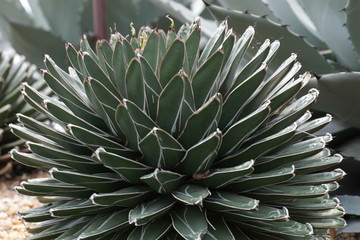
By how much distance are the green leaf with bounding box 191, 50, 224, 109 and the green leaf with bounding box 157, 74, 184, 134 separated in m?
0.07

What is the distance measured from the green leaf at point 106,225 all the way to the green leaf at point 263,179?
28cm

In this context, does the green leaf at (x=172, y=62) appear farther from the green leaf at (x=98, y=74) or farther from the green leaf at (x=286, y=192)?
the green leaf at (x=286, y=192)

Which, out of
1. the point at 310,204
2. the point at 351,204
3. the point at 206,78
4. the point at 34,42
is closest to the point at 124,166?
the point at 206,78

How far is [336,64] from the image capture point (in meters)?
2.18

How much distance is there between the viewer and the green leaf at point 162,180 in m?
1.27

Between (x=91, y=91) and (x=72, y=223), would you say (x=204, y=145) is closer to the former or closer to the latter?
(x=91, y=91)

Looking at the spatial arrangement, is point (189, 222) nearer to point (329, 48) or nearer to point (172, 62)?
point (172, 62)

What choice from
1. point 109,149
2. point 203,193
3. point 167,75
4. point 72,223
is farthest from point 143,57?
point 72,223

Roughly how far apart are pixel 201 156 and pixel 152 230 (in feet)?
0.71

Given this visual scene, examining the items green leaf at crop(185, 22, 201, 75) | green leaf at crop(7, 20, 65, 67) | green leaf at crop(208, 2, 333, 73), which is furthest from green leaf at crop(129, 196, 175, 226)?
green leaf at crop(7, 20, 65, 67)

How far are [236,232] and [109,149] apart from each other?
0.38m

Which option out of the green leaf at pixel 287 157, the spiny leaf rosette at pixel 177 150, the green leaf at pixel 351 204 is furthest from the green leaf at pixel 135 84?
the green leaf at pixel 351 204

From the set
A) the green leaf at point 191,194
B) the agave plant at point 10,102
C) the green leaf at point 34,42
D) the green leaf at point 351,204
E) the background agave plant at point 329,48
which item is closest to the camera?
the green leaf at point 191,194

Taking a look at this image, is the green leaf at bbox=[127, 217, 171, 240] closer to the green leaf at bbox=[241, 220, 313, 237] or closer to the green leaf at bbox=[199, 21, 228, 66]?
the green leaf at bbox=[241, 220, 313, 237]
